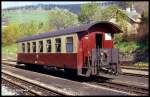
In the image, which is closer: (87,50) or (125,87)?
(125,87)

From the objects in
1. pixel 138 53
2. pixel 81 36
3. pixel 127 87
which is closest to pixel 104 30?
pixel 81 36

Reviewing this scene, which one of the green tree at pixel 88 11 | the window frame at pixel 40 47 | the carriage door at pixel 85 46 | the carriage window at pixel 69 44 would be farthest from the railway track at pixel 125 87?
the green tree at pixel 88 11

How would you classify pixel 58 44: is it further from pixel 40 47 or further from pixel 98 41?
pixel 40 47

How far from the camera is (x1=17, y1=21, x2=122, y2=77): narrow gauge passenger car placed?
71.3 feet

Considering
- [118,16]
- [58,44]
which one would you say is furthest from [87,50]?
[118,16]

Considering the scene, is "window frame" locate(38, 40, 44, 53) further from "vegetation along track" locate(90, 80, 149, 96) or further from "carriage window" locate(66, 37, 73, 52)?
"vegetation along track" locate(90, 80, 149, 96)

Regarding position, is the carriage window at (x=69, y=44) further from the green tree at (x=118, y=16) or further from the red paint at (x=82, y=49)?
the green tree at (x=118, y=16)

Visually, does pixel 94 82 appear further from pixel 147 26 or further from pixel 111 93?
pixel 147 26

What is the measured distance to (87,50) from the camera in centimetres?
2248

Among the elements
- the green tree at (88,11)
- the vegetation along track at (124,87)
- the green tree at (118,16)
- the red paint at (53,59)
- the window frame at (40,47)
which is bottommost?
the vegetation along track at (124,87)

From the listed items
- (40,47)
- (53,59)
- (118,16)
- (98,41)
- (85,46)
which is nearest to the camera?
(85,46)

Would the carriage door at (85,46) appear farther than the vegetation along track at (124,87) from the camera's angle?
Yes

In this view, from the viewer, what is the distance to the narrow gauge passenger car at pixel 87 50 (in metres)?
21.7

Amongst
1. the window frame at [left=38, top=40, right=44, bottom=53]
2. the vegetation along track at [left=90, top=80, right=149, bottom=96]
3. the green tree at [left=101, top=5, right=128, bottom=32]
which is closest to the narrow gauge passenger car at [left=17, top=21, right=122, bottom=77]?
the vegetation along track at [left=90, top=80, right=149, bottom=96]
